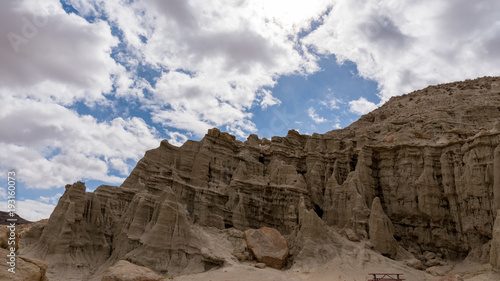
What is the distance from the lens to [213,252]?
27016 mm

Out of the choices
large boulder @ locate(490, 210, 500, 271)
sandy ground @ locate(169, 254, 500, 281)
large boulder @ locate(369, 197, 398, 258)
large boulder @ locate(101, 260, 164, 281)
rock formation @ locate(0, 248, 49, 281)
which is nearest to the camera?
rock formation @ locate(0, 248, 49, 281)

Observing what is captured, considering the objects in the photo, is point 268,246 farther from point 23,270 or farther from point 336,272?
point 23,270

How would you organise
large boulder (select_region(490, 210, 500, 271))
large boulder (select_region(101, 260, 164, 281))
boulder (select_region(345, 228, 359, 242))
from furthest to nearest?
1. boulder (select_region(345, 228, 359, 242))
2. large boulder (select_region(490, 210, 500, 271))
3. large boulder (select_region(101, 260, 164, 281))

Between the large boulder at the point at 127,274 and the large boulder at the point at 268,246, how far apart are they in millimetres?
8035

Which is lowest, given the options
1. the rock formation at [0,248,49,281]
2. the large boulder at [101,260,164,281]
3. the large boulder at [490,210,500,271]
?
the large boulder at [101,260,164,281]

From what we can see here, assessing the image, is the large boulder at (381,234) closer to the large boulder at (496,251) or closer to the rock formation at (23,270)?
the large boulder at (496,251)

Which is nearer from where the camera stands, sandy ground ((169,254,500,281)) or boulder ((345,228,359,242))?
sandy ground ((169,254,500,281))

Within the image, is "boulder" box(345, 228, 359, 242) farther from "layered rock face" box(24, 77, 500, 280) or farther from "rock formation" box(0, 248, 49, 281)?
"rock formation" box(0, 248, 49, 281)

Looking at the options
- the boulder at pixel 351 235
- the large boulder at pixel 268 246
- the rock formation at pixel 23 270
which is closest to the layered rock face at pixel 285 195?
the boulder at pixel 351 235

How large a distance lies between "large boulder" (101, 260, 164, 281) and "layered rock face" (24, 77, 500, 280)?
9.71ft

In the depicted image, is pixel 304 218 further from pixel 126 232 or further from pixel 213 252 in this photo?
pixel 126 232

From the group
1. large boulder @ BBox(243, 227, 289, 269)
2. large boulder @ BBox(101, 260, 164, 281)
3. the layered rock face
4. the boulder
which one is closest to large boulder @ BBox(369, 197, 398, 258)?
the layered rock face

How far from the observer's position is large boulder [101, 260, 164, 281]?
21128 mm

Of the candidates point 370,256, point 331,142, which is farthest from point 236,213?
point 331,142
